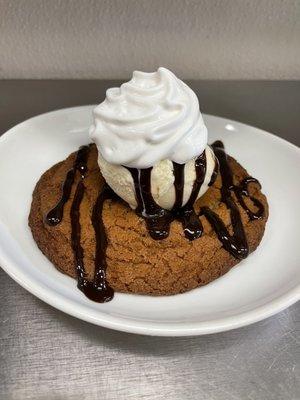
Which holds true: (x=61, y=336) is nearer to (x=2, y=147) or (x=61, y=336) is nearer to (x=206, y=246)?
(x=206, y=246)

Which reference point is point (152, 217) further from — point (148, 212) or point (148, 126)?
point (148, 126)

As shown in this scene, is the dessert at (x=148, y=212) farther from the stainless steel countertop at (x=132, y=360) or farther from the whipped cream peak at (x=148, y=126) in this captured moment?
the stainless steel countertop at (x=132, y=360)

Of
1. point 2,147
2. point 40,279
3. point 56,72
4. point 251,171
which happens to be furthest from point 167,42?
point 40,279

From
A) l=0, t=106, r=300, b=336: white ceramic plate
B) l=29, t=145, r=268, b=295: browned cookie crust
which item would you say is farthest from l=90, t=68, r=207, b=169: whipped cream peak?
l=0, t=106, r=300, b=336: white ceramic plate

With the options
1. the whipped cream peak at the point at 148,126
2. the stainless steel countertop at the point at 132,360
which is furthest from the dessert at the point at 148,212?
the stainless steel countertop at the point at 132,360

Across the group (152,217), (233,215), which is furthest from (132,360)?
(233,215)

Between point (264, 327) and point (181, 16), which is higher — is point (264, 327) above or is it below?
below
